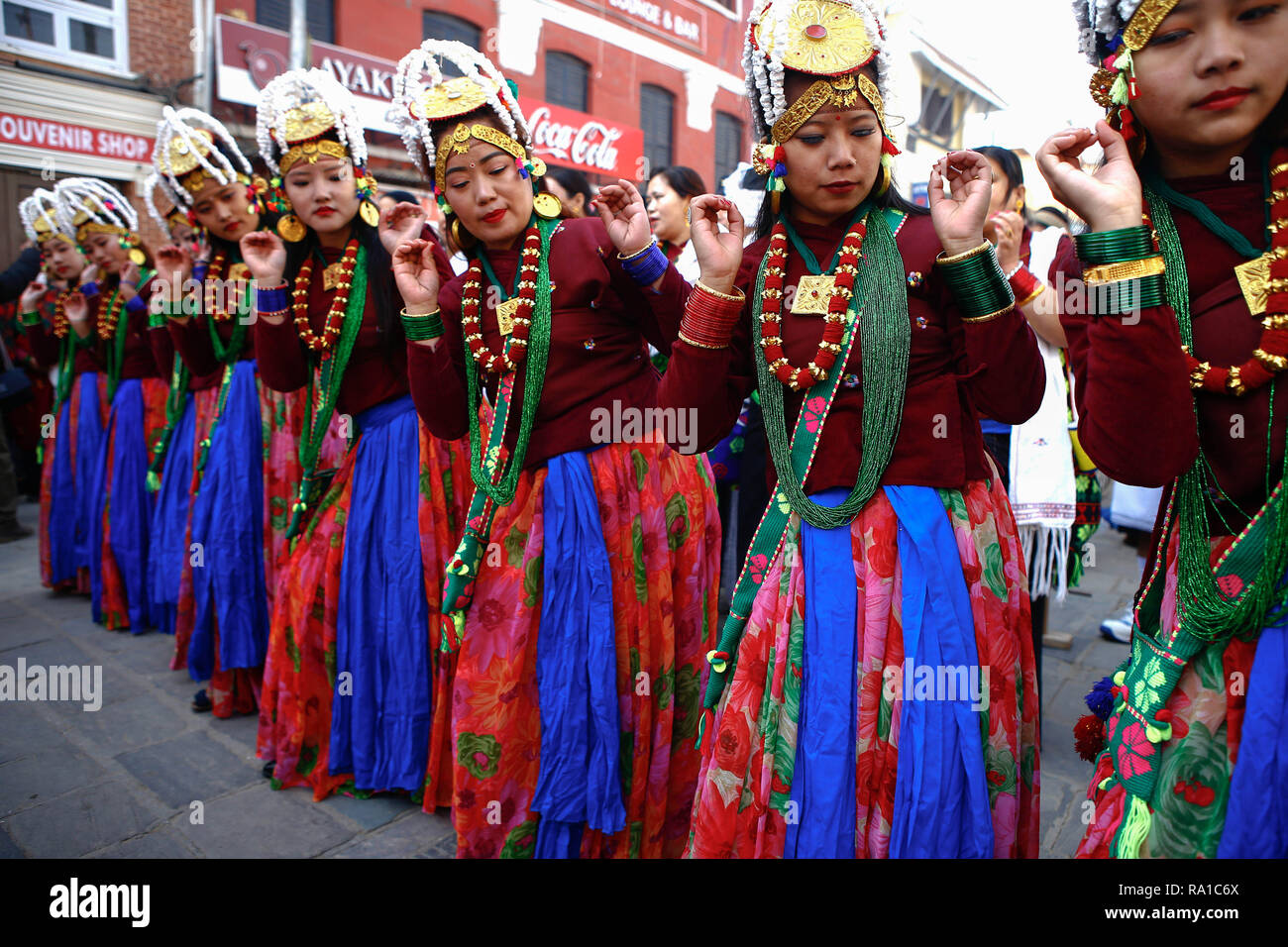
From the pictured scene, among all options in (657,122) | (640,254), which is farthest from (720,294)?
(657,122)

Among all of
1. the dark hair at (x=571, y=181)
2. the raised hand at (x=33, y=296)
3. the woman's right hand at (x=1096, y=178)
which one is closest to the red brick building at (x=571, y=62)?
the raised hand at (x=33, y=296)

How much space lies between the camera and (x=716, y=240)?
1843mm

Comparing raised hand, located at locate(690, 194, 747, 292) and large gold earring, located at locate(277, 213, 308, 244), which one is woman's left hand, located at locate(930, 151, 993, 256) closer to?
raised hand, located at locate(690, 194, 747, 292)

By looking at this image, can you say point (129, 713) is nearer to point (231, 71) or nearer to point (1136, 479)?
point (1136, 479)

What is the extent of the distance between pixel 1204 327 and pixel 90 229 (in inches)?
250

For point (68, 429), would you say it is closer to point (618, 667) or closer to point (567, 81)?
point (618, 667)

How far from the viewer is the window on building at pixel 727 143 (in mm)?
16672

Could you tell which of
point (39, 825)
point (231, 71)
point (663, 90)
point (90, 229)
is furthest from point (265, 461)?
point (663, 90)

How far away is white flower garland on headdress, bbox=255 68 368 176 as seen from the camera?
10.6 feet

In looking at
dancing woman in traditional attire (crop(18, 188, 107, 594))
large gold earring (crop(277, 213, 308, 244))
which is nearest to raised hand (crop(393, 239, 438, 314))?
large gold earring (crop(277, 213, 308, 244))

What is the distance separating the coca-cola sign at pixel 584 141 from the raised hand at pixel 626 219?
11.0 m

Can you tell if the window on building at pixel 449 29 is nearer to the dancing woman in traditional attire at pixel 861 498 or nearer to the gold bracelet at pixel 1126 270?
the dancing woman in traditional attire at pixel 861 498

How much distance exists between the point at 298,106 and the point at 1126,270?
10.0 feet

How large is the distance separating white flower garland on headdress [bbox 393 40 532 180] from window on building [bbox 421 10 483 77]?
973 cm
